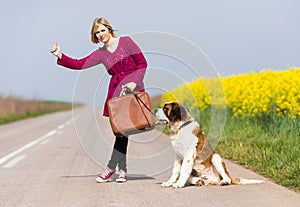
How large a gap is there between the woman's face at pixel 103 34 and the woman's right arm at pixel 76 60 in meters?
0.25

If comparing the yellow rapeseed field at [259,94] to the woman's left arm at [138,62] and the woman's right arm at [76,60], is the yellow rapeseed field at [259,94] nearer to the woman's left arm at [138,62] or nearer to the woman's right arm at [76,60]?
the woman's left arm at [138,62]

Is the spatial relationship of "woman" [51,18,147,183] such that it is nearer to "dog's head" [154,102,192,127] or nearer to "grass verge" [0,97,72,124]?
"dog's head" [154,102,192,127]

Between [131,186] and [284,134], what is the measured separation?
4.71 m

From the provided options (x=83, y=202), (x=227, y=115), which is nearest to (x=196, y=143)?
(x=83, y=202)

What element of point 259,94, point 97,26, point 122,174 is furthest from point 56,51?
point 259,94

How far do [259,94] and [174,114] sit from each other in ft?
27.2

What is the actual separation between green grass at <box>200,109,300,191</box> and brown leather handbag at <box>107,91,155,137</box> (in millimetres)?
1847

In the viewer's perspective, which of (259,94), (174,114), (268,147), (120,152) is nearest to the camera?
(174,114)

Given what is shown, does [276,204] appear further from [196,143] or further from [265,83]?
[265,83]

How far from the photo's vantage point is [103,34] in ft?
22.8

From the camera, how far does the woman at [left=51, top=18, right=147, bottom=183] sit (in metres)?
6.95

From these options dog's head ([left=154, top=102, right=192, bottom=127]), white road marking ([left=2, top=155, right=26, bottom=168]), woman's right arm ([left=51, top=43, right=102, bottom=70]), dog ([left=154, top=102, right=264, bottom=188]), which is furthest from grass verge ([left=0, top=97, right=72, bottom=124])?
dog's head ([left=154, top=102, right=192, bottom=127])

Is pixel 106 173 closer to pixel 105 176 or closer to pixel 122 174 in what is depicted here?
pixel 105 176

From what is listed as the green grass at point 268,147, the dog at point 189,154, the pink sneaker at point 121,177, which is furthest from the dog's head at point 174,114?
the green grass at point 268,147
